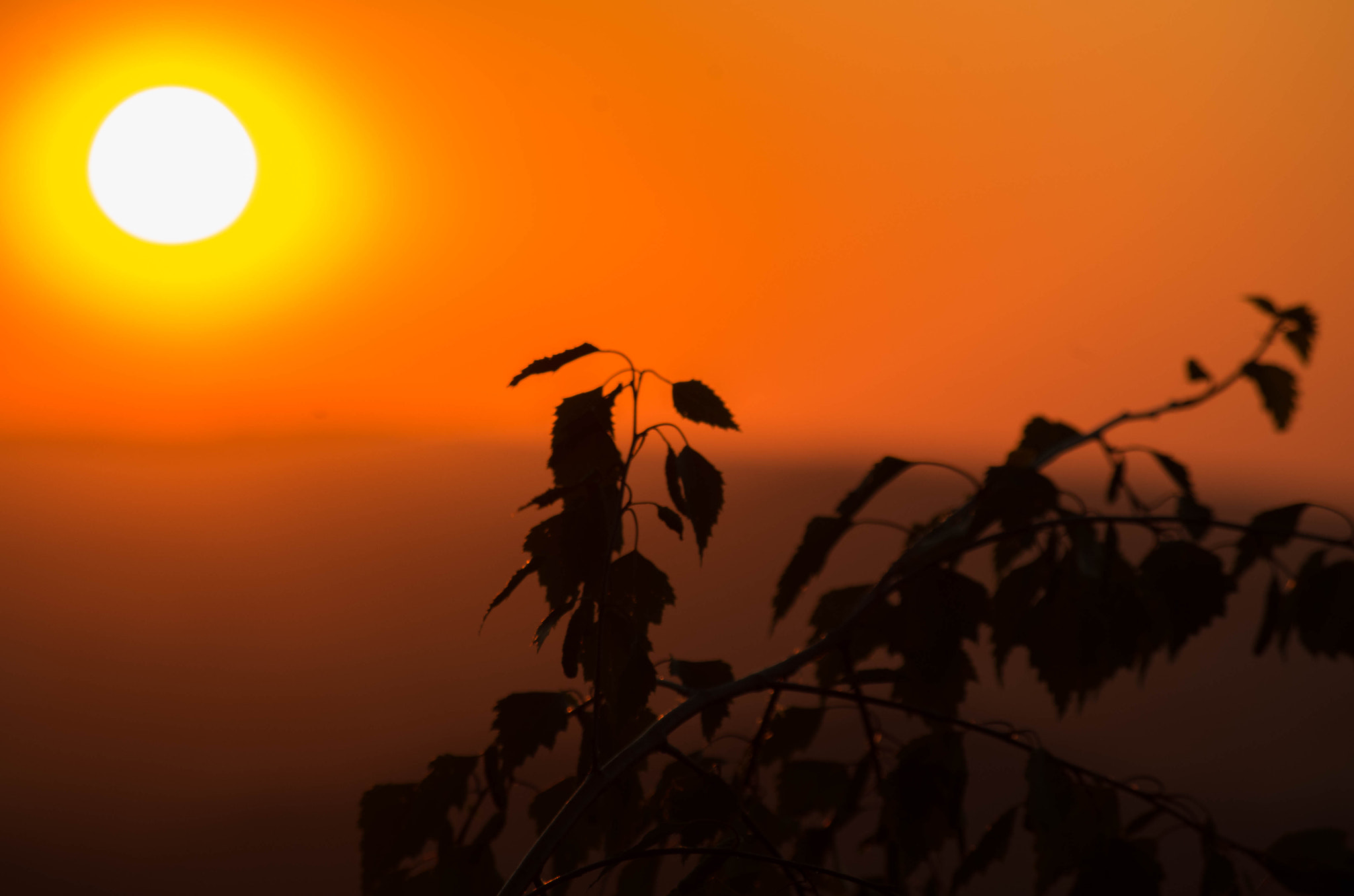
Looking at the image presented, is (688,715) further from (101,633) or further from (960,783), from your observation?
(101,633)

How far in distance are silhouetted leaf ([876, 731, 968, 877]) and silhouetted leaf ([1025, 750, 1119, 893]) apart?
45 mm

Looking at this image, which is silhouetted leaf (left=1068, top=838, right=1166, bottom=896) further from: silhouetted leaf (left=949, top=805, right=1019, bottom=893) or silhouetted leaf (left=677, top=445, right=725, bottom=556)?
silhouetted leaf (left=677, top=445, right=725, bottom=556)

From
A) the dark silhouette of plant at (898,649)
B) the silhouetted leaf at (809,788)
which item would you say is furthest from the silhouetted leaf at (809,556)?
the silhouetted leaf at (809,788)

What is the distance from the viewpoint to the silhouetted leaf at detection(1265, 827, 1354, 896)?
40 cm

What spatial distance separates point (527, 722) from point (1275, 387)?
57 cm

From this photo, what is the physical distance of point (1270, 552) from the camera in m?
0.54

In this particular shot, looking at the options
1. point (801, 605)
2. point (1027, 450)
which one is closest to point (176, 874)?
point (801, 605)

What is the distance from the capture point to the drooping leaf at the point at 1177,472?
0.63 meters

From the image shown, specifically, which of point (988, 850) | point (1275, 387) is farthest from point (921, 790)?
point (1275, 387)

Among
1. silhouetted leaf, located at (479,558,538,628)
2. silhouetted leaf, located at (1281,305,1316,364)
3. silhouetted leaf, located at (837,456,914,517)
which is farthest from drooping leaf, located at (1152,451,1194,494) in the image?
silhouetted leaf, located at (479,558,538,628)

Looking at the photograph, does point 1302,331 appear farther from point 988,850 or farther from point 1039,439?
point 988,850

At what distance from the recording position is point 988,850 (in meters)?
0.55

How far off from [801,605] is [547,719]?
3.38 metres

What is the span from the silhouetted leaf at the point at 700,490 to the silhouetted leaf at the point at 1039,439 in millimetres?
194
